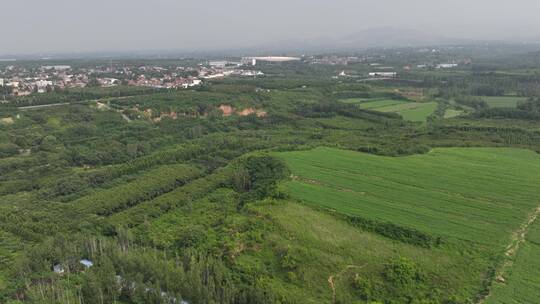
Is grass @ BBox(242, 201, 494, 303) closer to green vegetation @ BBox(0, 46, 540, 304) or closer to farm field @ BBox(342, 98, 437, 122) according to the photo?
green vegetation @ BBox(0, 46, 540, 304)

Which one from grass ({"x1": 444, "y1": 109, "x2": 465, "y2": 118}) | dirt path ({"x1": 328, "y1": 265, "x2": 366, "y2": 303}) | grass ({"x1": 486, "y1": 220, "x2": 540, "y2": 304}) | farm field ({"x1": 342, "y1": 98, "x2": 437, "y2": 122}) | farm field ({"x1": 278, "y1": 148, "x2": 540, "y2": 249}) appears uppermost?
farm field ({"x1": 342, "y1": 98, "x2": 437, "y2": 122})

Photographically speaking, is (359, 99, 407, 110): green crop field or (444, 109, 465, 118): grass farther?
(359, 99, 407, 110): green crop field

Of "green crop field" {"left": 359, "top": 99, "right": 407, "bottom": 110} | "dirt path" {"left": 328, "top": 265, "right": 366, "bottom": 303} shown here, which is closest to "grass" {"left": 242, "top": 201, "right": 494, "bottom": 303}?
"dirt path" {"left": 328, "top": 265, "right": 366, "bottom": 303}

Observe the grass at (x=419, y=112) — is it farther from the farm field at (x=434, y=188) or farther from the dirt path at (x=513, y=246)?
the dirt path at (x=513, y=246)

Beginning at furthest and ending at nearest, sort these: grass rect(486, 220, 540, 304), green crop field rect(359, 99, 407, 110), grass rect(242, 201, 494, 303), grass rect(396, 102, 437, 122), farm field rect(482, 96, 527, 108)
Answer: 1. green crop field rect(359, 99, 407, 110)
2. farm field rect(482, 96, 527, 108)
3. grass rect(396, 102, 437, 122)
4. grass rect(242, 201, 494, 303)
5. grass rect(486, 220, 540, 304)

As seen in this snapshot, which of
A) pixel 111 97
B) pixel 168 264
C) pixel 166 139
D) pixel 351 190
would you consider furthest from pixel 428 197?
pixel 111 97

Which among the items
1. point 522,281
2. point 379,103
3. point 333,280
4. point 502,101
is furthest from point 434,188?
point 502,101

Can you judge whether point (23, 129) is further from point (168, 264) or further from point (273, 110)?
point (168, 264)
